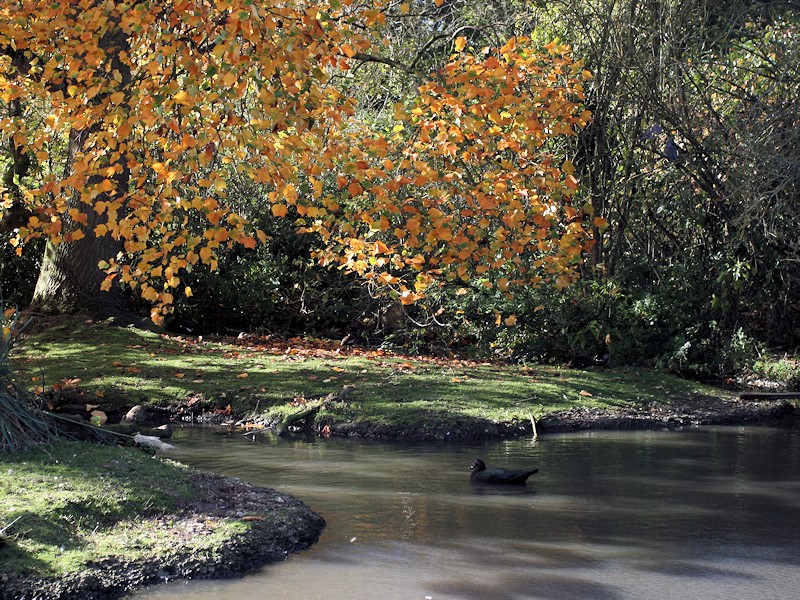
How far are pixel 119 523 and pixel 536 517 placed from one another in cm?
279

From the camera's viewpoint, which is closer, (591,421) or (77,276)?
(591,421)

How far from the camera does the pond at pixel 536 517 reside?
5410 mm

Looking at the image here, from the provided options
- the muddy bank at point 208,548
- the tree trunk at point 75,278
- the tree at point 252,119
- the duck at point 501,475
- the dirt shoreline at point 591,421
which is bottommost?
the muddy bank at point 208,548

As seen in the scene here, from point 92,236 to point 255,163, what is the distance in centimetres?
618

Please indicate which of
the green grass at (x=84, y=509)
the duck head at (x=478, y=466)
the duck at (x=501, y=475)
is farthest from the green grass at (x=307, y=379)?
the green grass at (x=84, y=509)

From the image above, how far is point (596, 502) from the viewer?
24.1ft

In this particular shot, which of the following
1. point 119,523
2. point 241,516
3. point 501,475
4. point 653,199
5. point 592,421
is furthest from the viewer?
point 653,199

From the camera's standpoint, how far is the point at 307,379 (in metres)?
11.7

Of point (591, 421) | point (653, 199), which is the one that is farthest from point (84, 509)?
point (653, 199)

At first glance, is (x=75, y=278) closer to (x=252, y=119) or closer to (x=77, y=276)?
(x=77, y=276)

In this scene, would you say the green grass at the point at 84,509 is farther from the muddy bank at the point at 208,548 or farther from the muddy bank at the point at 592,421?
the muddy bank at the point at 592,421

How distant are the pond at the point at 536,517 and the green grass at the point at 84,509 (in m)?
0.39

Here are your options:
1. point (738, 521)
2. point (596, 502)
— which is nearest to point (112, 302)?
point (596, 502)

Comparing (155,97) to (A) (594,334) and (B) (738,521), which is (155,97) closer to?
(B) (738,521)
